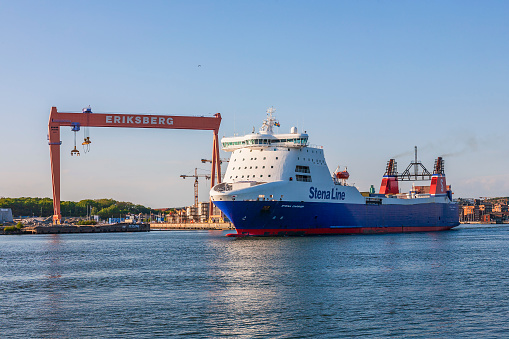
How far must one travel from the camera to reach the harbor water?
17.1m

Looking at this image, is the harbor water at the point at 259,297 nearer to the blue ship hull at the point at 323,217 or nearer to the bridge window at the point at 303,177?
the blue ship hull at the point at 323,217

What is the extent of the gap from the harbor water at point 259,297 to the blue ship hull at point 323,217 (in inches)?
561

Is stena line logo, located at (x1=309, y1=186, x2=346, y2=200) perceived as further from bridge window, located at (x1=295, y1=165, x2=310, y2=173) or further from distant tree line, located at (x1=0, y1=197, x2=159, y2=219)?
distant tree line, located at (x1=0, y1=197, x2=159, y2=219)

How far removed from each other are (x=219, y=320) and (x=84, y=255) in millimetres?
26416

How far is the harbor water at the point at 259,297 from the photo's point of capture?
17.1m

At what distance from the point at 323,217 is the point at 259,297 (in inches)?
1402

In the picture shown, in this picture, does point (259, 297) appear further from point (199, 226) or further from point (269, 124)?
point (199, 226)

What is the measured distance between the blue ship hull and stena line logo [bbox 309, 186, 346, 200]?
0.66 metres

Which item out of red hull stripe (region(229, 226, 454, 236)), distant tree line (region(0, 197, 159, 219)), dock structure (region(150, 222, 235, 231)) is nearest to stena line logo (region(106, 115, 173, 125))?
red hull stripe (region(229, 226, 454, 236))

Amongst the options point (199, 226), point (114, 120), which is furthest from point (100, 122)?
point (199, 226)

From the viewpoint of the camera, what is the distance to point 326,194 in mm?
57969

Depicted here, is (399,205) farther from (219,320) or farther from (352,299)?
(219,320)

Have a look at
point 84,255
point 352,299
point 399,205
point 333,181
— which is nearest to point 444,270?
point 352,299

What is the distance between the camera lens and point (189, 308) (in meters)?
20.0
